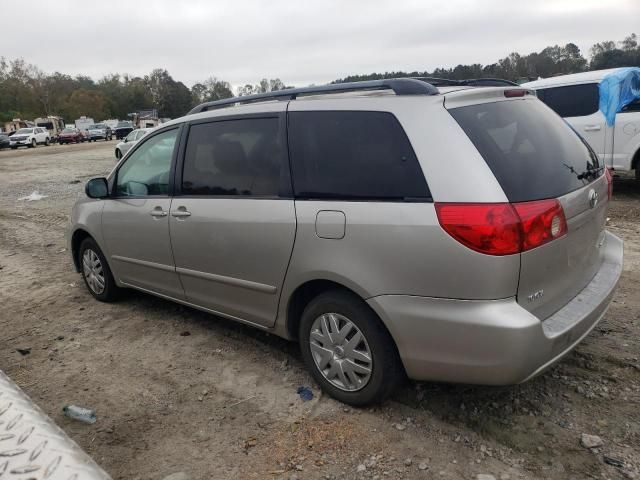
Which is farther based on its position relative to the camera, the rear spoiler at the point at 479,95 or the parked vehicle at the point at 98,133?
the parked vehicle at the point at 98,133

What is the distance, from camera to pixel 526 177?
261 centimetres

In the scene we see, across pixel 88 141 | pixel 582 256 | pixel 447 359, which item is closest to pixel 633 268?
pixel 582 256

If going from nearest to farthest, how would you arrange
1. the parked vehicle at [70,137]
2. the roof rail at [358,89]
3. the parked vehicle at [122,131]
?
1. the roof rail at [358,89]
2. the parked vehicle at [70,137]
3. the parked vehicle at [122,131]

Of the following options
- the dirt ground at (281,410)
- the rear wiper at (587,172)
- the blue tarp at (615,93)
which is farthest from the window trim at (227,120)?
the blue tarp at (615,93)

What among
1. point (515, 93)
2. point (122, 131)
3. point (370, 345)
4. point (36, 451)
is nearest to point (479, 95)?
point (515, 93)

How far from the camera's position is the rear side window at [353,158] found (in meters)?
2.72

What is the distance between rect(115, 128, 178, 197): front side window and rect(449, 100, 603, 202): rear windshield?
7.87 feet

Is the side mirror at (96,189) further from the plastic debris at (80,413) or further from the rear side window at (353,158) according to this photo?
the rear side window at (353,158)

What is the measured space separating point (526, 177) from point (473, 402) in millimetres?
1341

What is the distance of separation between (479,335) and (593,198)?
115cm

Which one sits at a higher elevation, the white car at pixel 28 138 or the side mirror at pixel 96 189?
the white car at pixel 28 138

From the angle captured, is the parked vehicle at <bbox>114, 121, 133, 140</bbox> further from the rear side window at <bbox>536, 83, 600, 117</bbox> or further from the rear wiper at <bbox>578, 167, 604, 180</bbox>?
the rear wiper at <bbox>578, 167, 604, 180</bbox>

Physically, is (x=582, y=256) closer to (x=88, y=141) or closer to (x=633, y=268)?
(x=633, y=268)

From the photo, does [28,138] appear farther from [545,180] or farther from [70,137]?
[545,180]
